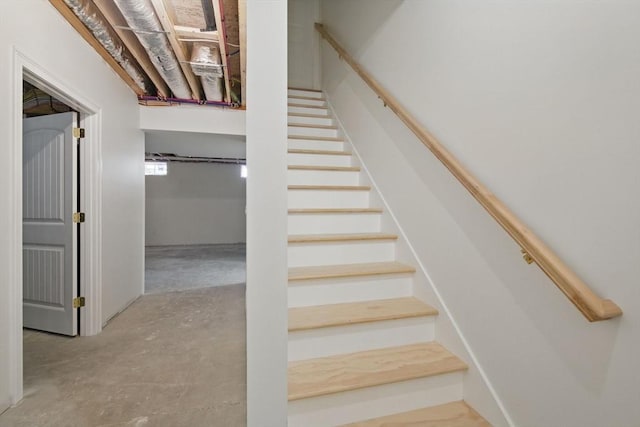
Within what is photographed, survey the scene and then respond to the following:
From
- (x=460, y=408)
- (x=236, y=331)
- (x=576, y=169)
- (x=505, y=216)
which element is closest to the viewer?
(x=576, y=169)

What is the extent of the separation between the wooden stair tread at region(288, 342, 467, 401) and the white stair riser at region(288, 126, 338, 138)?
2178mm

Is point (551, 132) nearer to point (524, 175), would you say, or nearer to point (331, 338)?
point (524, 175)

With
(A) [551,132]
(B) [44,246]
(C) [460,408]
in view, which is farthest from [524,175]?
(B) [44,246]

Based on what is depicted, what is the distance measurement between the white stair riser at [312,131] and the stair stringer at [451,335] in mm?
1140

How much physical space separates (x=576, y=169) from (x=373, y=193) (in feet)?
4.86

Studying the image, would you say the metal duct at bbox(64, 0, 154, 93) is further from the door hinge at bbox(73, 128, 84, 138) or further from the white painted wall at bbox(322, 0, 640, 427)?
the white painted wall at bbox(322, 0, 640, 427)

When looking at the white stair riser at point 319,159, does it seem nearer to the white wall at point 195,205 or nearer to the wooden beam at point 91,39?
the wooden beam at point 91,39

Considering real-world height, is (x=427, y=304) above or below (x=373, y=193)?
below

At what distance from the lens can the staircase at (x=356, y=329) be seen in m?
1.34

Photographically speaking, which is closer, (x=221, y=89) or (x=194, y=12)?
(x=194, y=12)

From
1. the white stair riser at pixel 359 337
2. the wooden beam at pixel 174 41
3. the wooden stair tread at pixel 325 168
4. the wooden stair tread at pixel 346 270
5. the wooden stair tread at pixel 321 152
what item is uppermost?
the wooden beam at pixel 174 41

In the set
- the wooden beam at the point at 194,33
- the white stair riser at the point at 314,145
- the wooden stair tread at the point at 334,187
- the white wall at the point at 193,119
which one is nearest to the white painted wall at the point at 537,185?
the wooden stair tread at the point at 334,187

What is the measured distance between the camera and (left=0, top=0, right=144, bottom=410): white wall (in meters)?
1.65

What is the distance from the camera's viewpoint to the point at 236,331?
267 centimetres
